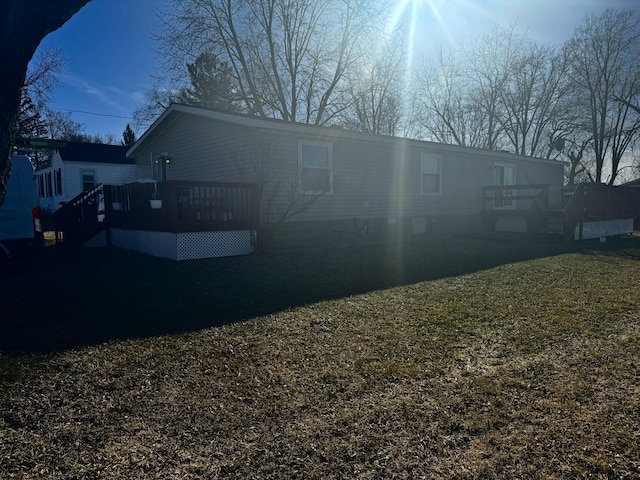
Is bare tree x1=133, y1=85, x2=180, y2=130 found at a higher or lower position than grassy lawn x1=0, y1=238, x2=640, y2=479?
higher

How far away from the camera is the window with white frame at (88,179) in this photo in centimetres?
2238

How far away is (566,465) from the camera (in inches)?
87.9

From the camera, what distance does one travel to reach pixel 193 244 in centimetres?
877

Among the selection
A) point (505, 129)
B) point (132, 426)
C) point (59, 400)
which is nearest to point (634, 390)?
point (132, 426)

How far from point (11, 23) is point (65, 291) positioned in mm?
3500

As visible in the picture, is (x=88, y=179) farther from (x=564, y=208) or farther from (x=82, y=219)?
(x=564, y=208)

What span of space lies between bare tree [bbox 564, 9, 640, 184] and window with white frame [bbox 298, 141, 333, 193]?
73.3 feet

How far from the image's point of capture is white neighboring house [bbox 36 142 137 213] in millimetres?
22094

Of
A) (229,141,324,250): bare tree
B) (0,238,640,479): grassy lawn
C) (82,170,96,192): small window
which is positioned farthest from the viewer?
(82,170,96,192): small window

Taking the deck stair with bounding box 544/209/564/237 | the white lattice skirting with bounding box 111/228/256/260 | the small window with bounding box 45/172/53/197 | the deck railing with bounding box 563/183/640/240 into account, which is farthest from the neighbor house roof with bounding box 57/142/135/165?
the deck railing with bounding box 563/183/640/240

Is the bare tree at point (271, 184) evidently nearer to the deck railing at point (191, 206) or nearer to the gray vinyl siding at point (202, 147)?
the gray vinyl siding at point (202, 147)

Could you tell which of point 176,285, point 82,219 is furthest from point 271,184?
point 82,219

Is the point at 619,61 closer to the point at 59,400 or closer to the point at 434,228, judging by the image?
the point at 434,228

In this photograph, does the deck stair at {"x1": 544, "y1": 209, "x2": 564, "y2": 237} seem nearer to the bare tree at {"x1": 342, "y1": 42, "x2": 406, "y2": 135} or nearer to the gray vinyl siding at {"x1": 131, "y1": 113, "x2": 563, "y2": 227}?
the gray vinyl siding at {"x1": 131, "y1": 113, "x2": 563, "y2": 227}
